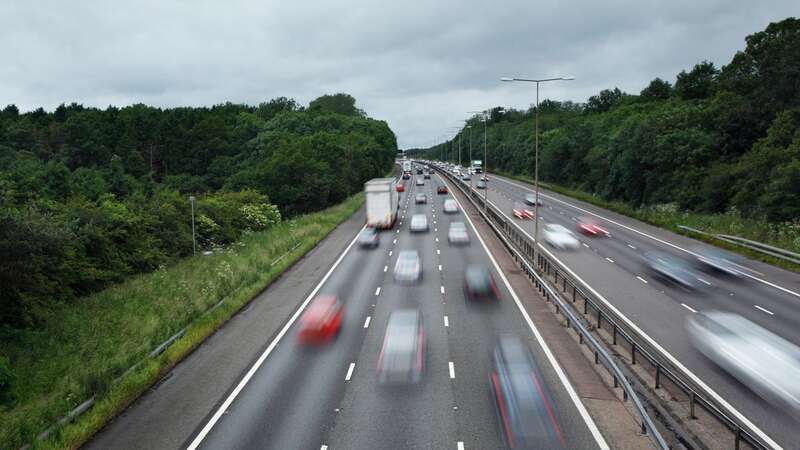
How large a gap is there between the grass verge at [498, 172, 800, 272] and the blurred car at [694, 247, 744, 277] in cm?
171

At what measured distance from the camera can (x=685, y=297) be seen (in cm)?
2984

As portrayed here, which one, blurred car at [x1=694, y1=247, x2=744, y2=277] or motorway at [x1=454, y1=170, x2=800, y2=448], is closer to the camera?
motorway at [x1=454, y1=170, x2=800, y2=448]

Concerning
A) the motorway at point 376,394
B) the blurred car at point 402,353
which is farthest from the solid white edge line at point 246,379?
the blurred car at point 402,353

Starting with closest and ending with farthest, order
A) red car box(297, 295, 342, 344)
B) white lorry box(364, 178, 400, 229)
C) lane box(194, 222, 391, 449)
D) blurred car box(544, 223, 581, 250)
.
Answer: lane box(194, 222, 391, 449), red car box(297, 295, 342, 344), blurred car box(544, 223, 581, 250), white lorry box(364, 178, 400, 229)

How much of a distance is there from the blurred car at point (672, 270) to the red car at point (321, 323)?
18648 millimetres

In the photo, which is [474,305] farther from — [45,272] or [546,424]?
[45,272]

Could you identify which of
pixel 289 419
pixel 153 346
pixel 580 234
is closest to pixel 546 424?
pixel 289 419

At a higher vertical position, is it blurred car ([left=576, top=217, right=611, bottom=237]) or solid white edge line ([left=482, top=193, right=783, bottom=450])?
blurred car ([left=576, top=217, right=611, bottom=237])

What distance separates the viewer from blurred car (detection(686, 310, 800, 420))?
16984 mm

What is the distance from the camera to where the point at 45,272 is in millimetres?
32688

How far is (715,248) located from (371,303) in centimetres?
2836

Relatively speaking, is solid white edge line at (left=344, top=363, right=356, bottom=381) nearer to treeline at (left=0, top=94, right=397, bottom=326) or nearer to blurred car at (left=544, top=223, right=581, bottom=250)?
treeline at (left=0, top=94, right=397, bottom=326)

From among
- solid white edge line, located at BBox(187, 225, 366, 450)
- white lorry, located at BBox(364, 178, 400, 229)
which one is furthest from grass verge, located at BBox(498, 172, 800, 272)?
solid white edge line, located at BBox(187, 225, 366, 450)

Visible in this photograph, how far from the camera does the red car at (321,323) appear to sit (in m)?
24.6
